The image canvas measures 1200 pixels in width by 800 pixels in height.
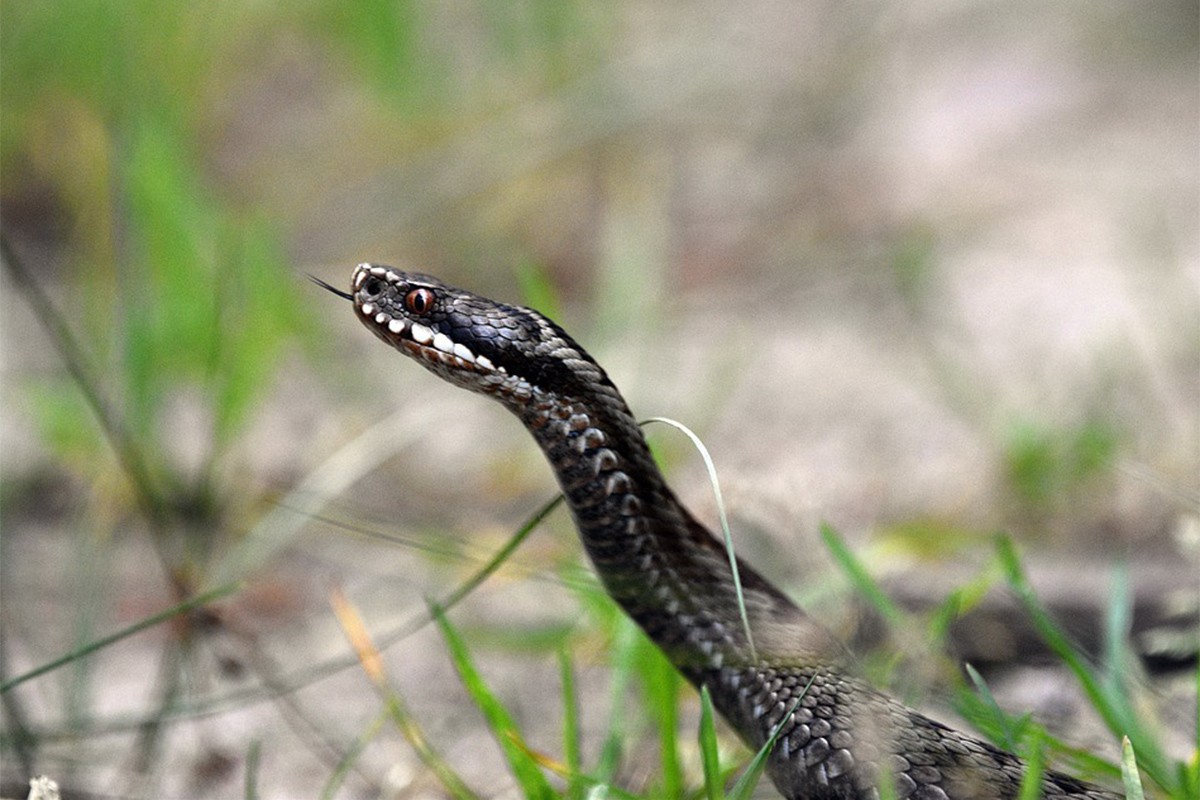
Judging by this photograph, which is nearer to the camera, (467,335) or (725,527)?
(725,527)

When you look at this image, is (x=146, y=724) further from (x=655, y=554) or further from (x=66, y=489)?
(x=66, y=489)

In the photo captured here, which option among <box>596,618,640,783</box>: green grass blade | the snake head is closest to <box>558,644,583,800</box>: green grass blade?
<box>596,618,640,783</box>: green grass blade

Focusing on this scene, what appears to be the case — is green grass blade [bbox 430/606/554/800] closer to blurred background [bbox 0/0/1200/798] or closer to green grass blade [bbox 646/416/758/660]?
blurred background [bbox 0/0/1200/798]

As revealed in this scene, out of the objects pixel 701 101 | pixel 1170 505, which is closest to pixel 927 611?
pixel 1170 505

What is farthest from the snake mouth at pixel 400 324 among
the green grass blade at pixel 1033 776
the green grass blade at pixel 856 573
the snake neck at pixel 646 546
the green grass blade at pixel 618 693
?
the green grass blade at pixel 1033 776

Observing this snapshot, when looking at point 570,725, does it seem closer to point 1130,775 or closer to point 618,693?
point 618,693

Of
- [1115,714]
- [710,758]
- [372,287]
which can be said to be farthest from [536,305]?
[1115,714]
